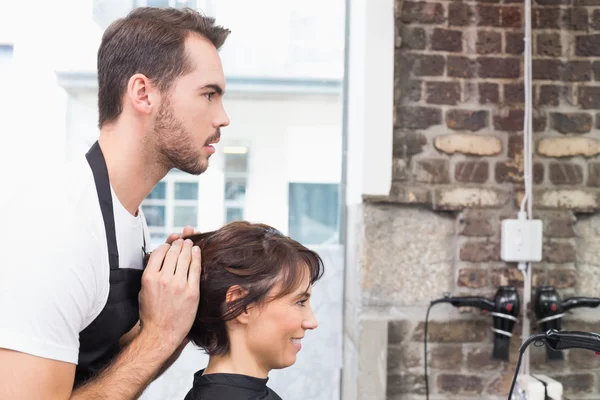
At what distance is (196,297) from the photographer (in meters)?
1.35

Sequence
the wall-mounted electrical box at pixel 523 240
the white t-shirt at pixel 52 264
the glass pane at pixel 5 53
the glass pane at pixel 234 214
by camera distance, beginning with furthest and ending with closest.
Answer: the glass pane at pixel 234 214 → the glass pane at pixel 5 53 → the wall-mounted electrical box at pixel 523 240 → the white t-shirt at pixel 52 264

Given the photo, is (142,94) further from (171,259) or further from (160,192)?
(160,192)

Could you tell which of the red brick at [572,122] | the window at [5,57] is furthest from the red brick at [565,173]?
the window at [5,57]

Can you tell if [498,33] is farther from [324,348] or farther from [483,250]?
[324,348]

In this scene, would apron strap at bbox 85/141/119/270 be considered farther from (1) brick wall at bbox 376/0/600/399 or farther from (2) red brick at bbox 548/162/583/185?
(2) red brick at bbox 548/162/583/185

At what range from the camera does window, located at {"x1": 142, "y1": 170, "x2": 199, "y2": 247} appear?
268 cm

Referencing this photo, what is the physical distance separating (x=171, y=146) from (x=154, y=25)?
313mm

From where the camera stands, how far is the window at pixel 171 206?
2676 mm

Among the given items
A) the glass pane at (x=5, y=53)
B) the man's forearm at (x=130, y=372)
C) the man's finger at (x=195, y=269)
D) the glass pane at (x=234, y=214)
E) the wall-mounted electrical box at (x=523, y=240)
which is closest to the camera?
the man's forearm at (x=130, y=372)

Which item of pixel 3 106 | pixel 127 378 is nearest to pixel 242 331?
pixel 127 378

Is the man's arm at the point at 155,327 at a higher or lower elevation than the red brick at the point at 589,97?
lower

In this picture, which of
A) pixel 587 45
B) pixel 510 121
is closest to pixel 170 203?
pixel 510 121

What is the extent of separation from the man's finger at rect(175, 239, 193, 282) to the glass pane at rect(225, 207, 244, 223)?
127cm

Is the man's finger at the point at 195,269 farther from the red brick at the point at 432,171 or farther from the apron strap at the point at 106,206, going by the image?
the red brick at the point at 432,171
